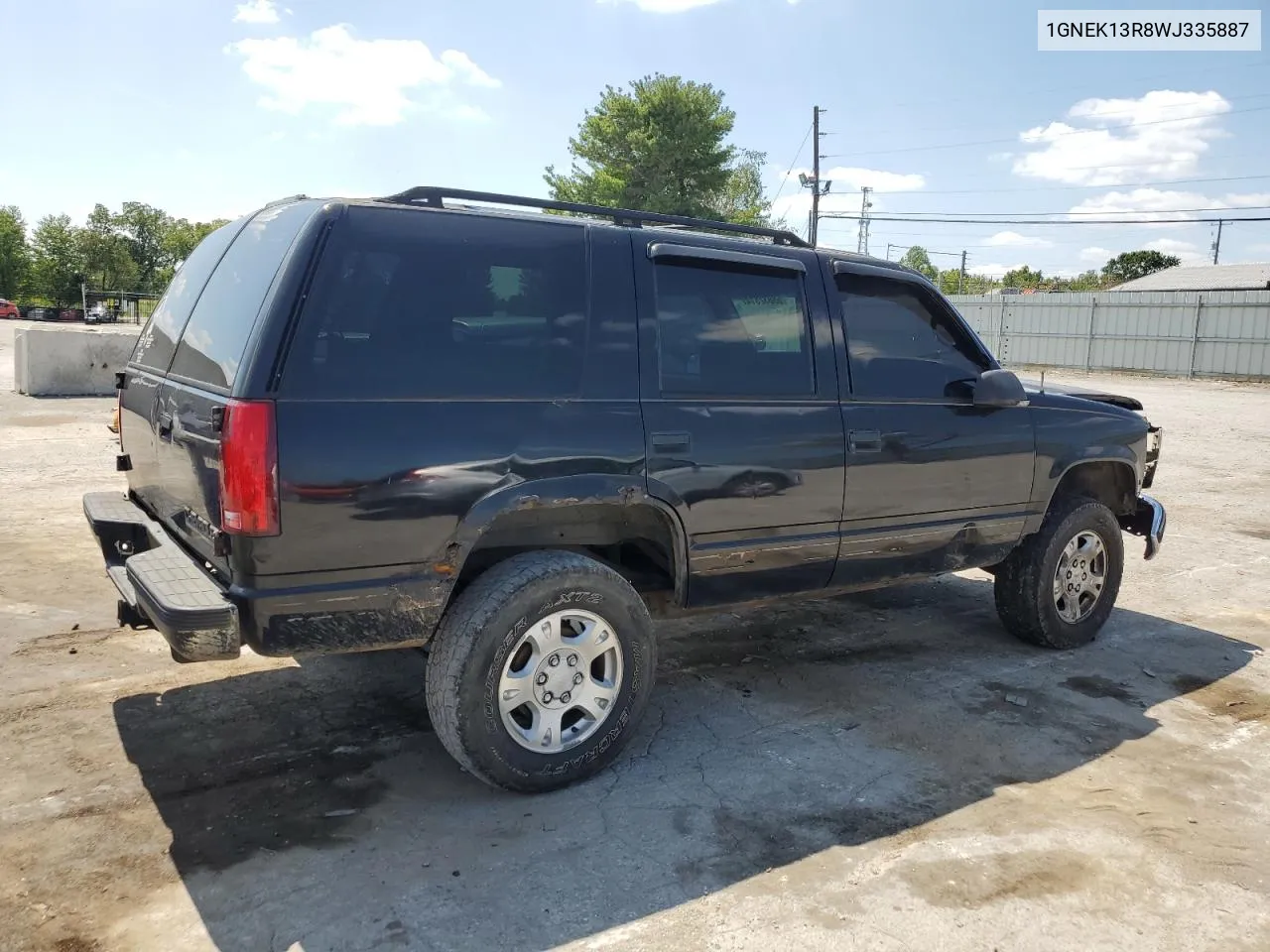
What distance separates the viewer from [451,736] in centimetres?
323

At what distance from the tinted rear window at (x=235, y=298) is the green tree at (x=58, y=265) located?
68665 mm

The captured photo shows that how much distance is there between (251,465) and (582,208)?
167 cm

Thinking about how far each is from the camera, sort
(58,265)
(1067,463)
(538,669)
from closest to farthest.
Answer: (538,669)
(1067,463)
(58,265)

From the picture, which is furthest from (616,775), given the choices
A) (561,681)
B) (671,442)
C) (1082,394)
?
(1082,394)

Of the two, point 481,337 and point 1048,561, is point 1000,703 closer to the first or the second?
point 1048,561

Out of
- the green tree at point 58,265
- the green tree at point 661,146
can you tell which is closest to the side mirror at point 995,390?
the green tree at point 661,146

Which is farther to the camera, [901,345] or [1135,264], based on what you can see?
[1135,264]

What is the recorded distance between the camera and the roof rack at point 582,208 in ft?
11.2

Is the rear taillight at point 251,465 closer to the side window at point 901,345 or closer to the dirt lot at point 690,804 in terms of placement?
the dirt lot at point 690,804

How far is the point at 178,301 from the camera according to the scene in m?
3.97

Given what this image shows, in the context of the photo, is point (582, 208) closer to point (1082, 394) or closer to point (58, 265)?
point (1082, 394)

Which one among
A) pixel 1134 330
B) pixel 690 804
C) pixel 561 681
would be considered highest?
pixel 1134 330

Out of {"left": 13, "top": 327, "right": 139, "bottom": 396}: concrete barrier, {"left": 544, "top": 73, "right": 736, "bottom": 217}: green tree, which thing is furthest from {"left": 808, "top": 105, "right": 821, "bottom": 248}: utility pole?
{"left": 13, "top": 327, "right": 139, "bottom": 396}: concrete barrier

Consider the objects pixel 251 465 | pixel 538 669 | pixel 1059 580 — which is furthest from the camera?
pixel 1059 580
